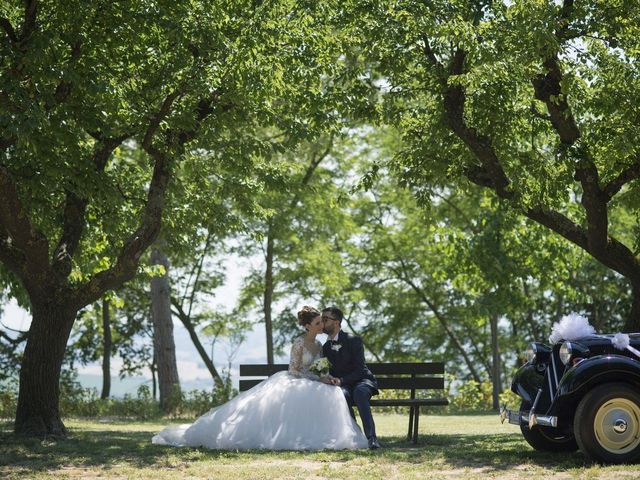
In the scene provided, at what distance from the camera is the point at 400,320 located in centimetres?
3734

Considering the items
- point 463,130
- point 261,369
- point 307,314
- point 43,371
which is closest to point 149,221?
point 43,371

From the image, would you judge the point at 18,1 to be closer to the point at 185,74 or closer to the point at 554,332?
the point at 185,74

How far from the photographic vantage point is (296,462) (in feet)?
32.1

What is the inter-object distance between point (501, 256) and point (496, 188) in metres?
9.95

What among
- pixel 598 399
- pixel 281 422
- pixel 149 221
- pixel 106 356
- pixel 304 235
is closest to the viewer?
pixel 598 399

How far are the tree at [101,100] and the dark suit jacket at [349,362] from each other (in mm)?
3819

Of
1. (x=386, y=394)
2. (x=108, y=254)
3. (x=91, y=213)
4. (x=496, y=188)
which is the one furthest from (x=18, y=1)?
(x=386, y=394)

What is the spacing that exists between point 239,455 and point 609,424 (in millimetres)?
4141

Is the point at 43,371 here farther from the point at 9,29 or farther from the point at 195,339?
the point at 195,339

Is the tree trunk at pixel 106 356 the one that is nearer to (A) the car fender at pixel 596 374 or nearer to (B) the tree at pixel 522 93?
(B) the tree at pixel 522 93

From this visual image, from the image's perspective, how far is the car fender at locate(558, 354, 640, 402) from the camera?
920 cm

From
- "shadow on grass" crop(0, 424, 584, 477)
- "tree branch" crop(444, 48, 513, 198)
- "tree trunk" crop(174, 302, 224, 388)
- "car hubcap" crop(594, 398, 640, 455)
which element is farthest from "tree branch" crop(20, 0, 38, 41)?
"tree trunk" crop(174, 302, 224, 388)

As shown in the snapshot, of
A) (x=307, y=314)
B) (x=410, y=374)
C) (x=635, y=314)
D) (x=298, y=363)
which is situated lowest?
(x=410, y=374)

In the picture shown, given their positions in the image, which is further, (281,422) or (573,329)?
(281,422)
